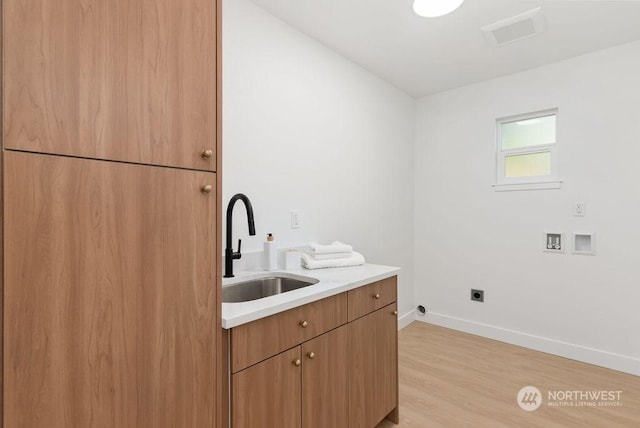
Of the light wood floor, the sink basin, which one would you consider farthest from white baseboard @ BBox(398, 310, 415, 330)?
the sink basin

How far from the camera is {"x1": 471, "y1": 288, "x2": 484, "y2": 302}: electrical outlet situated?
10.3ft

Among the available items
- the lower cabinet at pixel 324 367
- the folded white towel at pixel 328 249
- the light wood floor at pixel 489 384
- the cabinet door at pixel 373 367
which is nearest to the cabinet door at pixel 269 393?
the lower cabinet at pixel 324 367

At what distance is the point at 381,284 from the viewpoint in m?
1.78

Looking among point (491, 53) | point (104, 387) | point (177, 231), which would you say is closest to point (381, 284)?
point (177, 231)

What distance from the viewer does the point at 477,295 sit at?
3178 millimetres

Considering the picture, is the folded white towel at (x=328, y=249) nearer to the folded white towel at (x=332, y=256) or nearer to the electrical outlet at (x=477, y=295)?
the folded white towel at (x=332, y=256)

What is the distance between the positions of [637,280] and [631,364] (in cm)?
63

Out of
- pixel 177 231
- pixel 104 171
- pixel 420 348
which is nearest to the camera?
pixel 104 171

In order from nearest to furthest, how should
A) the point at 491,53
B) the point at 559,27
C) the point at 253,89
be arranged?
the point at 253,89 → the point at 559,27 → the point at 491,53

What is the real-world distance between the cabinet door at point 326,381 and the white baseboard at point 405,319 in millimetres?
1930

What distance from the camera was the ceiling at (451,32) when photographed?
199 cm

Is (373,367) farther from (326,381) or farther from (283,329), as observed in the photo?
(283,329)

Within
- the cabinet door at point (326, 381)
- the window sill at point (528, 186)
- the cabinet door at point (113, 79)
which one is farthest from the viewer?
the window sill at point (528, 186)

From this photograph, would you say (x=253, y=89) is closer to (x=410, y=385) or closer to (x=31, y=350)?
(x=31, y=350)
